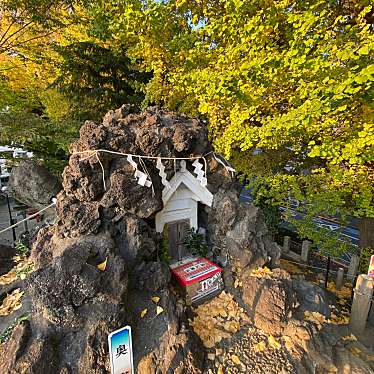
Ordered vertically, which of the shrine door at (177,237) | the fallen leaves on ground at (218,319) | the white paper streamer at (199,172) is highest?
the white paper streamer at (199,172)

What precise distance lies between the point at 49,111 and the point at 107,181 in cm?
751

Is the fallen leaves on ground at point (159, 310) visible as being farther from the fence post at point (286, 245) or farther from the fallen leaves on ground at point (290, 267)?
the fence post at point (286, 245)

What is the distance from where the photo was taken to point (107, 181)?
195 inches

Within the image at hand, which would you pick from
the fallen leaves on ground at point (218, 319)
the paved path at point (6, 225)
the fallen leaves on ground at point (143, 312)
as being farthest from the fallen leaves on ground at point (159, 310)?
the paved path at point (6, 225)

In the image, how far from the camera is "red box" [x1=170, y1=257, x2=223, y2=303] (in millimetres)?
5215

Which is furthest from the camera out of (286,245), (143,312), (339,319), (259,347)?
(286,245)

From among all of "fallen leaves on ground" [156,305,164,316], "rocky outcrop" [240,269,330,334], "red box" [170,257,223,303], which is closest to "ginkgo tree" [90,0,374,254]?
"rocky outcrop" [240,269,330,334]

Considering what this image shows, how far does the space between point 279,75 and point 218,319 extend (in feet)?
16.9

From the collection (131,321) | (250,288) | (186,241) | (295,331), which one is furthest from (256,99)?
(131,321)

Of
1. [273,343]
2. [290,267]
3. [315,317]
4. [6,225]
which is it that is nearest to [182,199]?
[273,343]

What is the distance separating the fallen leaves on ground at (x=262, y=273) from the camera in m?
5.43

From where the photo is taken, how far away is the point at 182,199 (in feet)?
19.5

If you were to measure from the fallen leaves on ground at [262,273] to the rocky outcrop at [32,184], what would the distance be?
8.70 metres

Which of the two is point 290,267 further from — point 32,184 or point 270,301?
point 32,184
